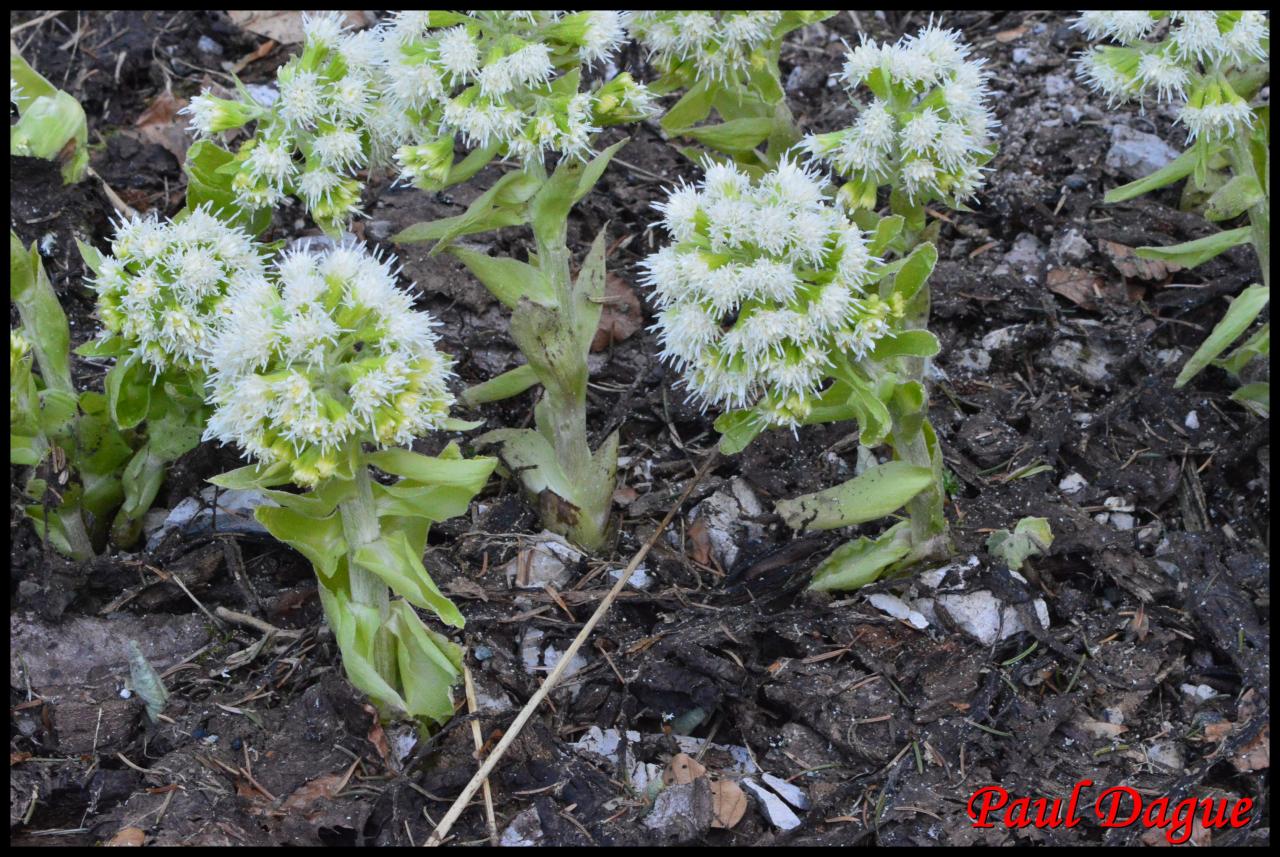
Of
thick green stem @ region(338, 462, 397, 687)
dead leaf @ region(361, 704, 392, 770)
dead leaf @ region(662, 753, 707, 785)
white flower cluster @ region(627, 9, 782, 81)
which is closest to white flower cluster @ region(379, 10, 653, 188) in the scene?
white flower cluster @ region(627, 9, 782, 81)

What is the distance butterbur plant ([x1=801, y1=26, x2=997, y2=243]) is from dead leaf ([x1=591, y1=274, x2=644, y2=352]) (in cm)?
114

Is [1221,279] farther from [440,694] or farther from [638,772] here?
[440,694]

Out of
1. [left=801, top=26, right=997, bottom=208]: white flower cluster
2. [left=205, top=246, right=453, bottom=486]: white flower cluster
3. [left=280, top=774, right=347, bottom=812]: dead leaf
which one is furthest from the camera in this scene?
[left=801, top=26, right=997, bottom=208]: white flower cluster

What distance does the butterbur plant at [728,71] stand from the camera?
10.6 ft

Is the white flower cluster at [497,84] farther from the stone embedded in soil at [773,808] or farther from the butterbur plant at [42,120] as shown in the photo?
the stone embedded in soil at [773,808]

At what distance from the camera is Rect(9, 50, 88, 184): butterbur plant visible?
3594mm

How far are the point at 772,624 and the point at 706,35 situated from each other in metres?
1.64

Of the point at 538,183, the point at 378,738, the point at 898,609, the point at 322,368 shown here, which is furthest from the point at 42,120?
the point at 898,609

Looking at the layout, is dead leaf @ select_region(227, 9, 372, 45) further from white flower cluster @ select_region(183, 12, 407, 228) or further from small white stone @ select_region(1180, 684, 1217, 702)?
small white stone @ select_region(1180, 684, 1217, 702)

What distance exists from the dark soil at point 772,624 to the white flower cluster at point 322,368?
0.79 m

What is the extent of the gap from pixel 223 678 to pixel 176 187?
2200mm

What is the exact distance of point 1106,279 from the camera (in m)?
4.20

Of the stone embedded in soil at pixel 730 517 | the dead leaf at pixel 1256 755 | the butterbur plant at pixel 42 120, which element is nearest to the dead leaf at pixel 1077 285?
the stone embedded in soil at pixel 730 517

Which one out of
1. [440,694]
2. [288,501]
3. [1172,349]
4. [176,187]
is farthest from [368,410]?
[1172,349]
